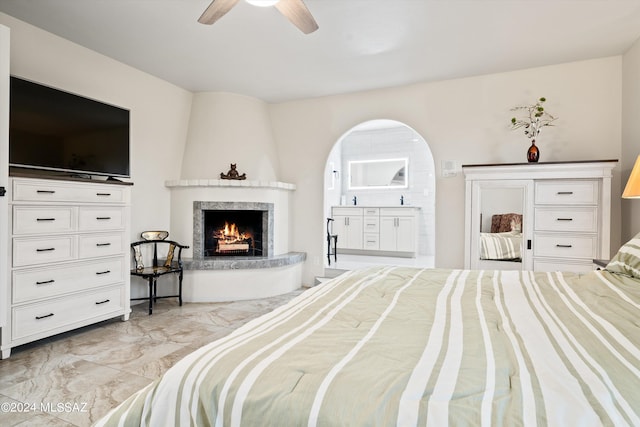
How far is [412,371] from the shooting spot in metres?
0.83


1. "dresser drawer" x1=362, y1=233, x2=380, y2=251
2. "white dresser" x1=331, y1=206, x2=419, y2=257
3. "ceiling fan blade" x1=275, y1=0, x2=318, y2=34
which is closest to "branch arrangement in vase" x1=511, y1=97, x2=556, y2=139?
"ceiling fan blade" x1=275, y1=0, x2=318, y2=34

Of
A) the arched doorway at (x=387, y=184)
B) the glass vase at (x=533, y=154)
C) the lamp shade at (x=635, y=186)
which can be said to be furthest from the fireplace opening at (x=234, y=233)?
the lamp shade at (x=635, y=186)

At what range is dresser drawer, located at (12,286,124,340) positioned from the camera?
8.21ft

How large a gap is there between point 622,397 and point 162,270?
12.1ft

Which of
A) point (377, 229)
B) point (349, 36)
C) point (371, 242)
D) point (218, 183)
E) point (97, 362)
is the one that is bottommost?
point (97, 362)

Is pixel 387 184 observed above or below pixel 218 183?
above

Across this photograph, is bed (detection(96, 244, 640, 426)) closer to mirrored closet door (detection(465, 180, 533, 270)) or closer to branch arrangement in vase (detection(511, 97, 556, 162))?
mirrored closet door (detection(465, 180, 533, 270))

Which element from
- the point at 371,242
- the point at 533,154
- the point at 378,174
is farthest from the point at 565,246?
the point at 378,174

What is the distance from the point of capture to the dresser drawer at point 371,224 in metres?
6.53

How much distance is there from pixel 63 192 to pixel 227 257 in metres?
1.90

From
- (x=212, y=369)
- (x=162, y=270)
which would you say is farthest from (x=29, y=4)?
(x=212, y=369)

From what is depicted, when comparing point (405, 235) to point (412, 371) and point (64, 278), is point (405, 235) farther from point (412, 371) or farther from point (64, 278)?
point (412, 371)

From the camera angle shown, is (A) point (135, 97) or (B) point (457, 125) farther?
(B) point (457, 125)

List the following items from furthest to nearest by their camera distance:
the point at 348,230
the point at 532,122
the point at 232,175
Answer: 1. the point at 348,230
2. the point at 232,175
3. the point at 532,122
